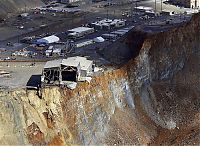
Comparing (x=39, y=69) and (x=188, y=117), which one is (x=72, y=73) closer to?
(x=39, y=69)

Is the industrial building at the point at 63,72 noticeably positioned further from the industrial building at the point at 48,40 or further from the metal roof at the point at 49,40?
the metal roof at the point at 49,40

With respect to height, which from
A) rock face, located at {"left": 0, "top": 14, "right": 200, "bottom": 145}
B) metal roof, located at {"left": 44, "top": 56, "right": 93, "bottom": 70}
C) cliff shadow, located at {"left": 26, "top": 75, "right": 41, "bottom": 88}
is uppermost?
metal roof, located at {"left": 44, "top": 56, "right": 93, "bottom": 70}

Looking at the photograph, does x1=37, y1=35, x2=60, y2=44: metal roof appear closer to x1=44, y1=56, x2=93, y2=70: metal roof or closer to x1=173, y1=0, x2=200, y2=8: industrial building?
x1=44, y1=56, x2=93, y2=70: metal roof

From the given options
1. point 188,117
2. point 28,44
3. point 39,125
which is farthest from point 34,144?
point 28,44

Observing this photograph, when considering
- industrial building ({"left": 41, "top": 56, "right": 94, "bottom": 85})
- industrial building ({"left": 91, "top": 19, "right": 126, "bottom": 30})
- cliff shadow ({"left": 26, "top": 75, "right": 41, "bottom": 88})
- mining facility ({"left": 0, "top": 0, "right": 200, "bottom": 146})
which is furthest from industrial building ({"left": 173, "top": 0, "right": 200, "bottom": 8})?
cliff shadow ({"left": 26, "top": 75, "right": 41, "bottom": 88})

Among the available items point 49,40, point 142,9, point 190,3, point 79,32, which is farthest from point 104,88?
point 190,3

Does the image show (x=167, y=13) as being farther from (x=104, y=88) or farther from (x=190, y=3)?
(x=104, y=88)
